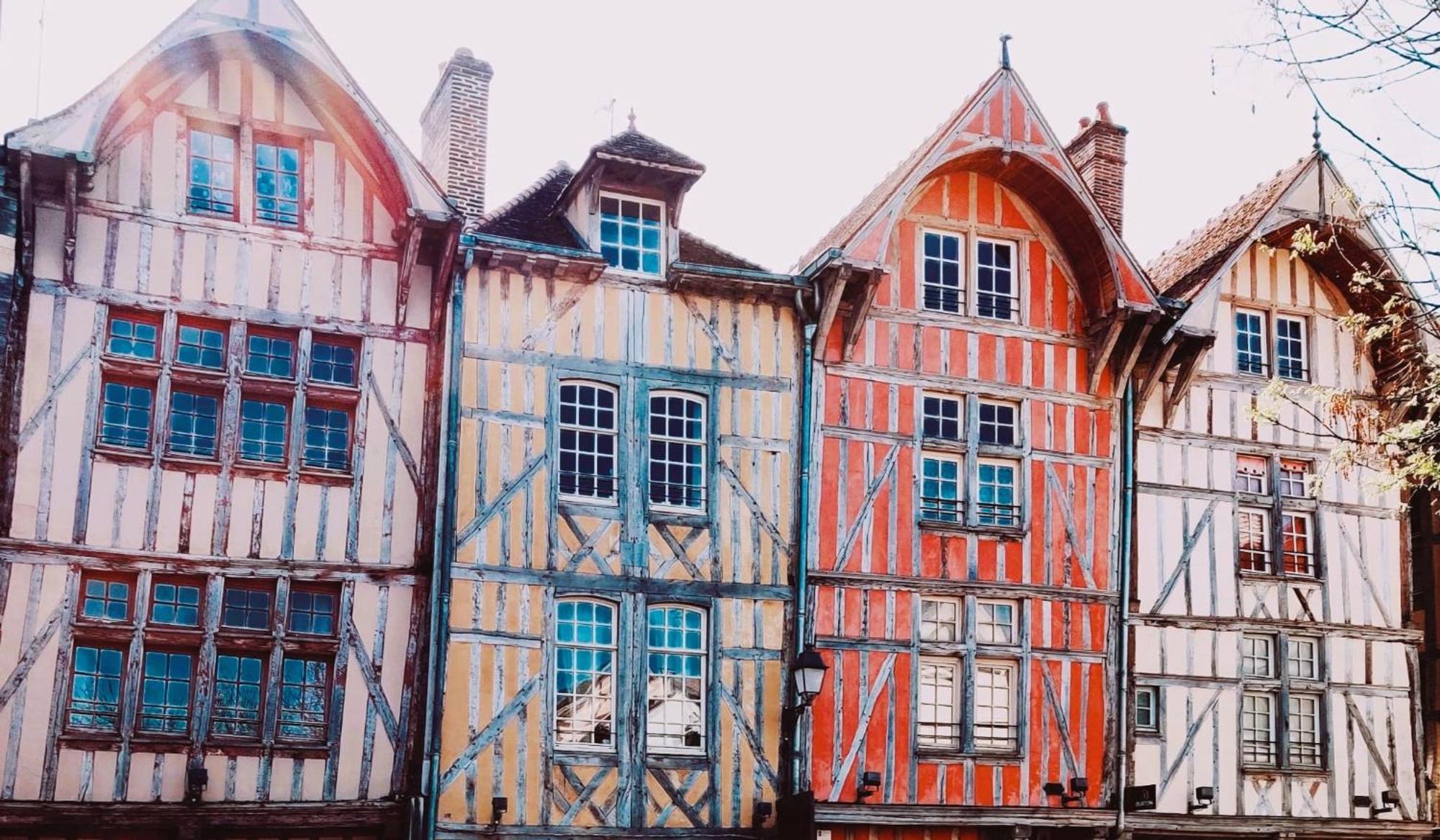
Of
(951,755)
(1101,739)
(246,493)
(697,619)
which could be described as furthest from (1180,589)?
(246,493)

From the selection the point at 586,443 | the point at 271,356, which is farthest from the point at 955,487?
the point at 271,356

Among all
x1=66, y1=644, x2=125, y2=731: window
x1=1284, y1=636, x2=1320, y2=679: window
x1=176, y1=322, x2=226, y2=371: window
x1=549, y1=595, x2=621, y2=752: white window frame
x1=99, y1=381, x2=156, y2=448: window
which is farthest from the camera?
x1=1284, y1=636, x2=1320, y2=679: window

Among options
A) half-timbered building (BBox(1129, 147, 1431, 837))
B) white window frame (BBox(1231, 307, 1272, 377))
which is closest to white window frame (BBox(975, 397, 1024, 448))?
half-timbered building (BBox(1129, 147, 1431, 837))

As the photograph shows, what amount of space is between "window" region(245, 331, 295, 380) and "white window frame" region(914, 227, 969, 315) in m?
7.05

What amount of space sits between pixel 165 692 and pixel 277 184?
5.05 meters

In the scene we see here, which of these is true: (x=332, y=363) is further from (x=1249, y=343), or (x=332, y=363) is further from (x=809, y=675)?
(x=1249, y=343)

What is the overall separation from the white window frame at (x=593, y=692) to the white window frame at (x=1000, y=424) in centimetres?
477

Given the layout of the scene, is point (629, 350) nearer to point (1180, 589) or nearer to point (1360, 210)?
point (1180, 589)

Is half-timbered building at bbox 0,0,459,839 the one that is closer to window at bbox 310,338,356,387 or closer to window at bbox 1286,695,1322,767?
window at bbox 310,338,356,387

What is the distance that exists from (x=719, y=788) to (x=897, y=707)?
2234mm

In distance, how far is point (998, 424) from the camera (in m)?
19.9

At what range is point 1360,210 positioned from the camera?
32.1 ft

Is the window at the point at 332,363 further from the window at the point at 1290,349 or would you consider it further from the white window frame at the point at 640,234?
the window at the point at 1290,349

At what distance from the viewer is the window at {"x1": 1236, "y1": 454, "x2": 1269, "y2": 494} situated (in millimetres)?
20969
